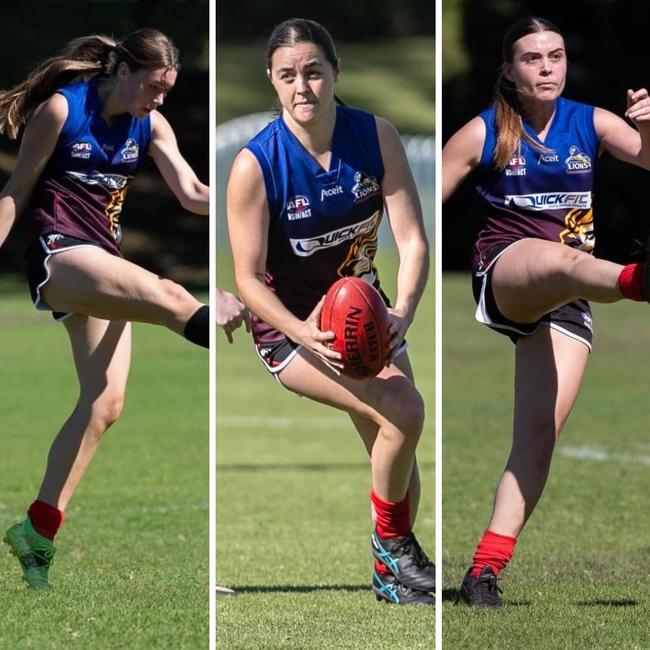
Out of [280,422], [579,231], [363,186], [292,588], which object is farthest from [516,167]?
[280,422]

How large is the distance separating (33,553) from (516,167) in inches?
98.5

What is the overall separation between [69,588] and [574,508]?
3583 mm

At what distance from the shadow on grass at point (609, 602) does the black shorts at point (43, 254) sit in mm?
2390

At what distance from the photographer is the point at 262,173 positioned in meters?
5.31

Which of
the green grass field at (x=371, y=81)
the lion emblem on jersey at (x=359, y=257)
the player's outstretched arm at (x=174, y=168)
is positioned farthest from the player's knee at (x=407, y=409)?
the green grass field at (x=371, y=81)

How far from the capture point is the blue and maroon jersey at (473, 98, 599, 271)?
18.1ft

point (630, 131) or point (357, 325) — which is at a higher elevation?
point (630, 131)

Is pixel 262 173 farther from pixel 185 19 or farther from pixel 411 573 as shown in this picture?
pixel 185 19

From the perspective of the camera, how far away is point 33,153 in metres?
5.70

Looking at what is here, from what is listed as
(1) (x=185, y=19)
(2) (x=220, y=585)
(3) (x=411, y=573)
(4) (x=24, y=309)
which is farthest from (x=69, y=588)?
(4) (x=24, y=309)

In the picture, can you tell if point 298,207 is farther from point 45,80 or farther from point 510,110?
point 45,80

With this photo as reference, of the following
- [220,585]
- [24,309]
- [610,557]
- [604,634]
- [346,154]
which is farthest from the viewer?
[24,309]

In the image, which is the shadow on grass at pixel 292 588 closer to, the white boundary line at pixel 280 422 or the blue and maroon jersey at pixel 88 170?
the blue and maroon jersey at pixel 88 170

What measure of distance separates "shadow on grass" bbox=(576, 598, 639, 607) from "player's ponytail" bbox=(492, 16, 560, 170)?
5.68 feet
